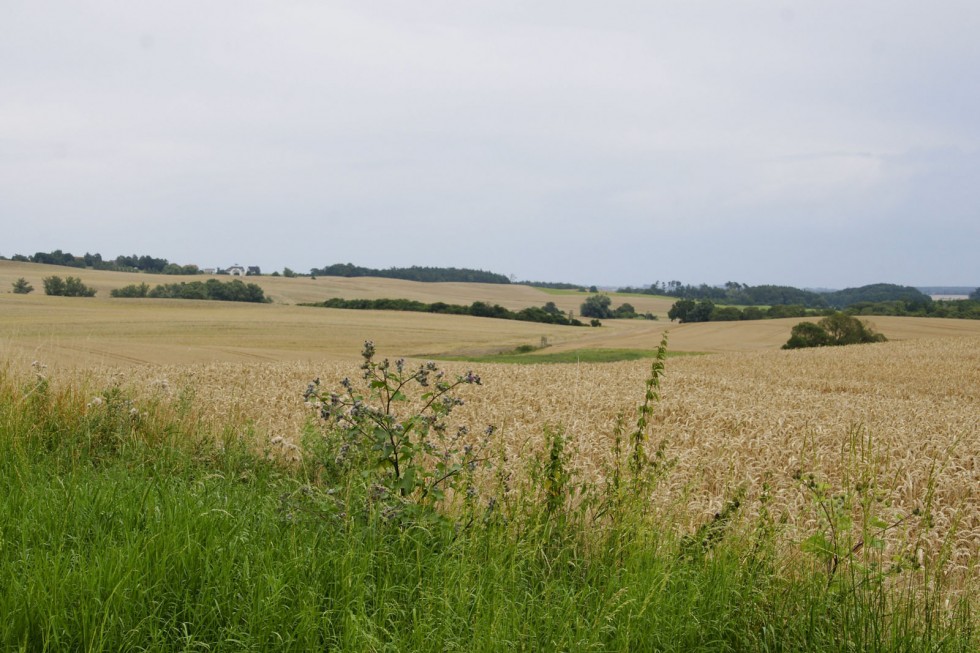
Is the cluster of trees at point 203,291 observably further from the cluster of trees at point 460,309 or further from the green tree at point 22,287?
the green tree at point 22,287

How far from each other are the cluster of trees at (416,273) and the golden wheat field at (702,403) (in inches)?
2610

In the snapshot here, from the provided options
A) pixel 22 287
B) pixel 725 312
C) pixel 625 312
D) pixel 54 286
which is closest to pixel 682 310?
pixel 725 312

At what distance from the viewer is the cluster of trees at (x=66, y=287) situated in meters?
64.2

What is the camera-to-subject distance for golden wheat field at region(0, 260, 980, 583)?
6766 mm

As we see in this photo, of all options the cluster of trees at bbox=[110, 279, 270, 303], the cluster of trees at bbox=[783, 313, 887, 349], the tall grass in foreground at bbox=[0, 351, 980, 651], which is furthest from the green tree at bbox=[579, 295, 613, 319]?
the tall grass in foreground at bbox=[0, 351, 980, 651]

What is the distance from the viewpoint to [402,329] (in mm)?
49625

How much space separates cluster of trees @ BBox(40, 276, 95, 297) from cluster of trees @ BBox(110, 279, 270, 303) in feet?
9.22

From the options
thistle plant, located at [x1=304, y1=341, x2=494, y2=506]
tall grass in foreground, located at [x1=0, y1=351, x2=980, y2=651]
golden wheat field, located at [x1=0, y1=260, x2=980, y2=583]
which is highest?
thistle plant, located at [x1=304, y1=341, x2=494, y2=506]

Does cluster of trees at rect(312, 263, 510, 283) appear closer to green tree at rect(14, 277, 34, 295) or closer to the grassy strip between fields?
green tree at rect(14, 277, 34, 295)

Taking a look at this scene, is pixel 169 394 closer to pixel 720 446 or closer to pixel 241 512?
pixel 241 512

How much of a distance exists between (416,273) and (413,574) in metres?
113

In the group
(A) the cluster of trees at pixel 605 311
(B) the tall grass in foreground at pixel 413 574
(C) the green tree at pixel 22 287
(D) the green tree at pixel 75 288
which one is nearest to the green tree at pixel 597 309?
(A) the cluster of trees at pixel 605 311

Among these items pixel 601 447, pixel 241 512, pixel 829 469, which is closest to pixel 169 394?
pixel 241 512

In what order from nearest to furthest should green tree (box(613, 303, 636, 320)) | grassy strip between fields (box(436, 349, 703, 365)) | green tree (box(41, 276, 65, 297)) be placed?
1. grassy strip between fields (box(436, 349, 703, 365))
2. green tree (box(41, 276, 65, 297))
3. green tree (box(613, 303, 636, 320))
